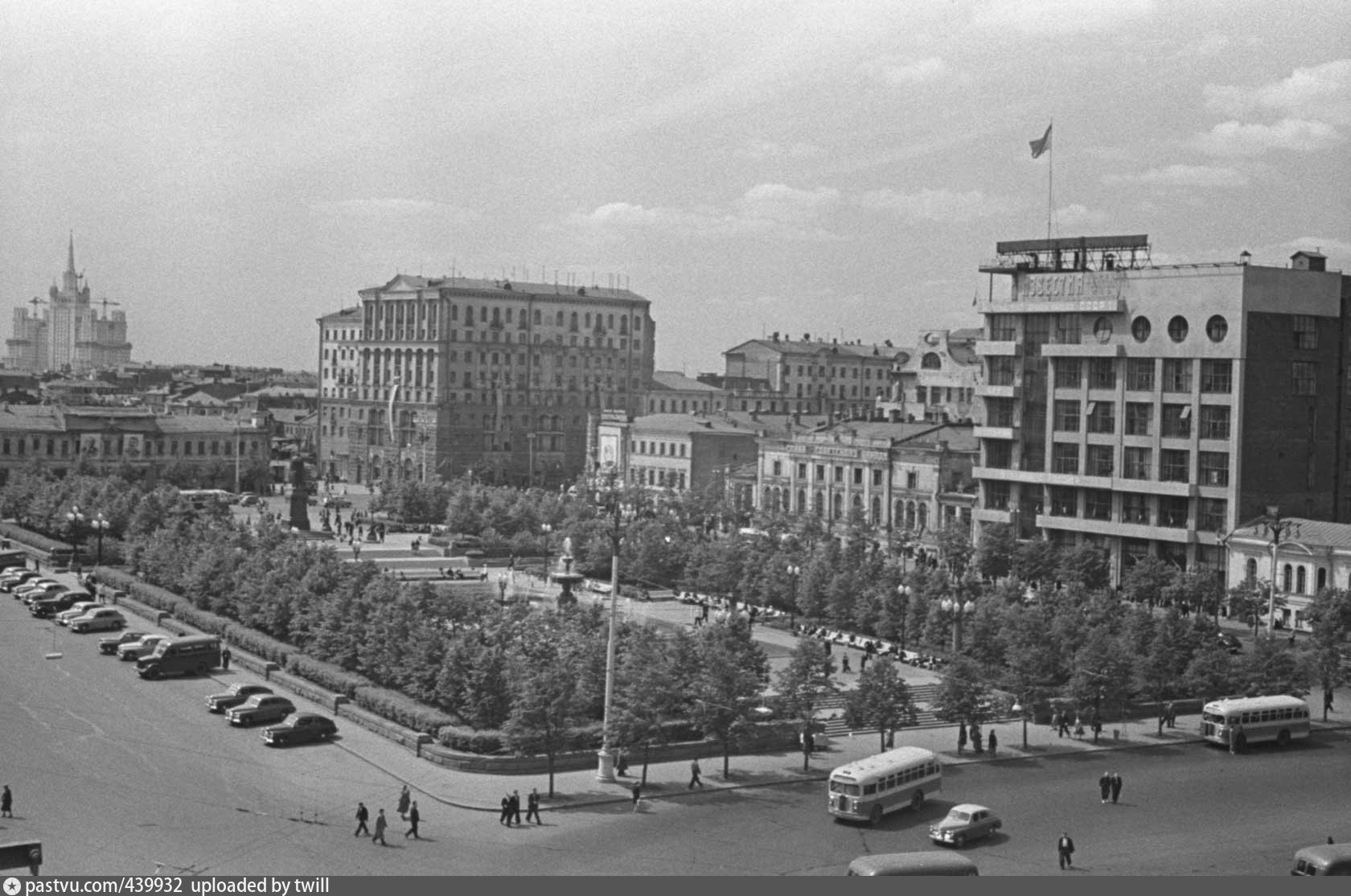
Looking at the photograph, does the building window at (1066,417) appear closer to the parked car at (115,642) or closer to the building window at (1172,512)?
the building window at (1172,512)

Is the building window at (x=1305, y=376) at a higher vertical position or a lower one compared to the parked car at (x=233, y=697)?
higher

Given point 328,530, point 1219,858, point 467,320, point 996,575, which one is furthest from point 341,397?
point 1219,858

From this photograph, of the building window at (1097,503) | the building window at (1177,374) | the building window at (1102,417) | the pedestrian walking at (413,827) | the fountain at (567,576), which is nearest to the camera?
the pedestrian walking at (413,827)

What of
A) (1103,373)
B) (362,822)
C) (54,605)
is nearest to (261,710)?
(362,822)

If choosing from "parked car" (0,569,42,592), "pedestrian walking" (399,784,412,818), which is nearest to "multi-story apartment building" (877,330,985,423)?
"parked car" (0,569,42,592)

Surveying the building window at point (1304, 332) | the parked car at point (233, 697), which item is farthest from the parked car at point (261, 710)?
the building window at point (1304, 332)

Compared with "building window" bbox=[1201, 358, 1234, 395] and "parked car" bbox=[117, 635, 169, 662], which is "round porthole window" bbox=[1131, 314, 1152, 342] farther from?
"parked car" bbox=[117, 635, 169, 662]

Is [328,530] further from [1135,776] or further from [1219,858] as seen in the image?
[1219,858]
